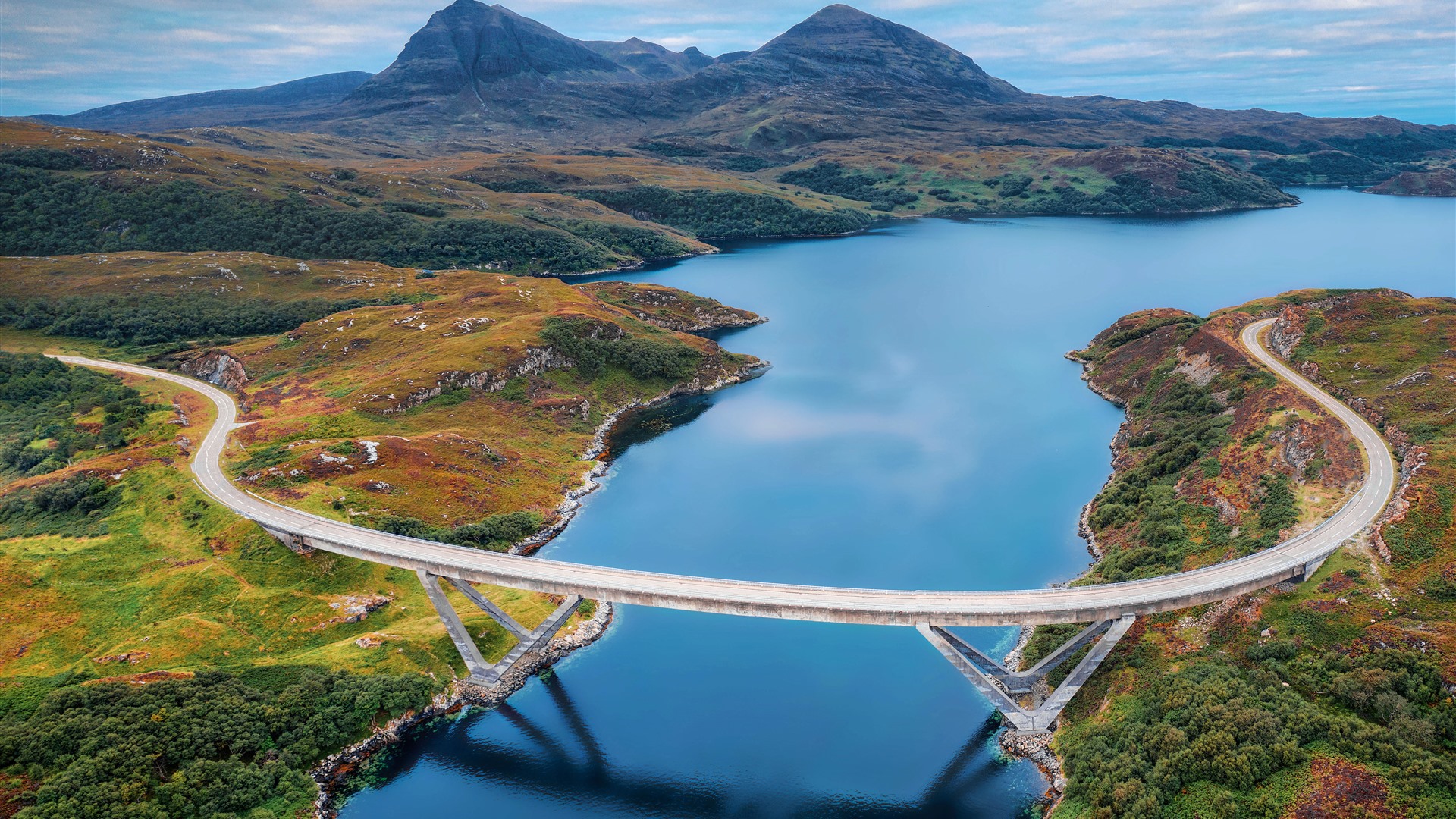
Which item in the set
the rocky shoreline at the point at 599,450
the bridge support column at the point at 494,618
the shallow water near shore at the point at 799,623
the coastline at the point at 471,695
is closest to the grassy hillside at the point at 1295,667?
the shallow water near shore at the point at 799,623

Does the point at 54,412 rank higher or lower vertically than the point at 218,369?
lower

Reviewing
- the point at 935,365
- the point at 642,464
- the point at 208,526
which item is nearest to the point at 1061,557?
the point at 642,464

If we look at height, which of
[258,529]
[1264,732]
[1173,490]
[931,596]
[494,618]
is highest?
[931,596]

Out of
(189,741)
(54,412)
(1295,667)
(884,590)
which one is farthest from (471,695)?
(54,412)

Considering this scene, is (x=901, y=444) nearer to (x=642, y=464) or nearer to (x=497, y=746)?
(x=642, y=464)

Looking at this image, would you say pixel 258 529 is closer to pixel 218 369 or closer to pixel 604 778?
pixel 604 778

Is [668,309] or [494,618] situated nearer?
[494,618]

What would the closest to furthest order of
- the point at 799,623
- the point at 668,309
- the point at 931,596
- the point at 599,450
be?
the point at 931,596 → the point at 799,623 → the point at 599,450 → the point at 668,309

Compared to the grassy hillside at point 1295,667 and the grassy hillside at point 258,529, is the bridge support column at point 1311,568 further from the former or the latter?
the grassy hillside at point 258,529
